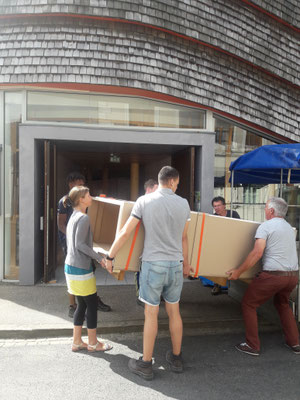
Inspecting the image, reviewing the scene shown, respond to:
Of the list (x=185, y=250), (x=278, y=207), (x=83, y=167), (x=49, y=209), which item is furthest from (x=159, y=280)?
(x=83, y=167)

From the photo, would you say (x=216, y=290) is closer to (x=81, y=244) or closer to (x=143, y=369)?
(x=143, y=369)

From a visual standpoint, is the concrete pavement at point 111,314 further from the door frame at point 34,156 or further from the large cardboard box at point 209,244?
the large cardboard box at point 209,244

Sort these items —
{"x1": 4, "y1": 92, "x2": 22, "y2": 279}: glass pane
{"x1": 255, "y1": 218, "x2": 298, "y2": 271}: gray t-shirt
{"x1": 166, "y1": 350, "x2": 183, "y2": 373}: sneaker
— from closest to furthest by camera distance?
{"x1": 166, "y1": 350, "x2": 183, "y2": 373}: sneaker, {"x1": 255, "y1": 218, "x2": 298, "y2": 271}: gray t-shirt, {"x1": 4, "y1": 92, "x2": 22, "y2": 279}: glass pane

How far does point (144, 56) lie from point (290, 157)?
303cm

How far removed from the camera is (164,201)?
3.23 m

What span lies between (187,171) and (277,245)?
349cm

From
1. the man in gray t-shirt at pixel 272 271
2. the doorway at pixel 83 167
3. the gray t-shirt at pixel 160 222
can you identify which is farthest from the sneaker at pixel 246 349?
the doorway at pixel 83 167

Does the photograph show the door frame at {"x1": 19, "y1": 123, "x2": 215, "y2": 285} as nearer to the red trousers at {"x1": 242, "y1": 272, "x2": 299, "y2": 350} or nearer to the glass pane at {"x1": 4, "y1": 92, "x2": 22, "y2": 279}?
the glass pane at {"x1": 4, "y1": 92, "x2": 22, "y2": 279}

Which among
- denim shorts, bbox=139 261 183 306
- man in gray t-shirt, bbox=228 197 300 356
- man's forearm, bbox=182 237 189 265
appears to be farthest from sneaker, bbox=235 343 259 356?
man's forearm, bbox=182 237 189 265

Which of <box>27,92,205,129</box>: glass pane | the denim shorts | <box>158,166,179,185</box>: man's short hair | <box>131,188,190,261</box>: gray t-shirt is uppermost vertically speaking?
<box>27,92,205,129</box>: glass pane

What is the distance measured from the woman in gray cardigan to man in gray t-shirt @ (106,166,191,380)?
366 mm

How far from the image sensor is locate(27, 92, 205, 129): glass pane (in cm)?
640

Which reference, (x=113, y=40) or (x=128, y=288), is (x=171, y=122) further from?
(x=128, y=288)

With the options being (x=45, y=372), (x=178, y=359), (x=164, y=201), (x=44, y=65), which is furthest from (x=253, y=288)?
(x=44, y=65)
